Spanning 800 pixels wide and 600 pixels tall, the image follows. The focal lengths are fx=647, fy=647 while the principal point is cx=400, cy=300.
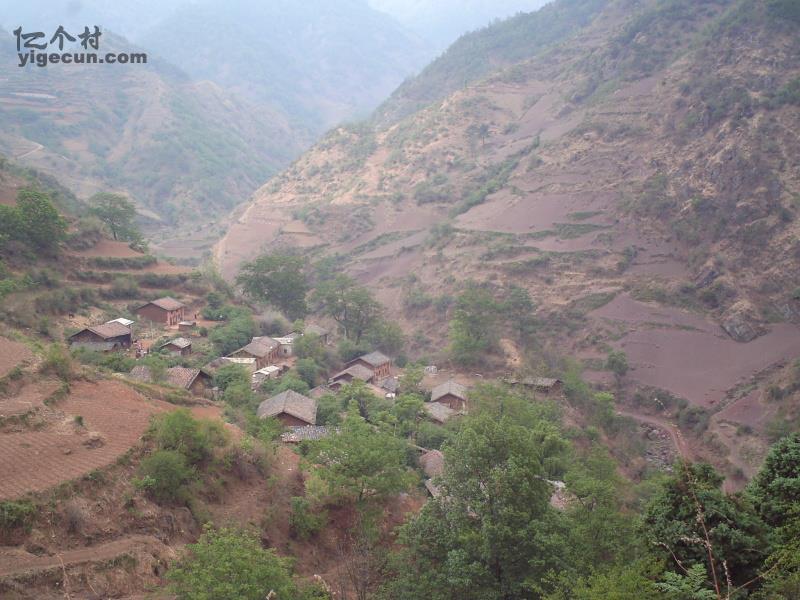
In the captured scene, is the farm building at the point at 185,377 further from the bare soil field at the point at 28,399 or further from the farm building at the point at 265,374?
the bare soil field at the point at 28,399

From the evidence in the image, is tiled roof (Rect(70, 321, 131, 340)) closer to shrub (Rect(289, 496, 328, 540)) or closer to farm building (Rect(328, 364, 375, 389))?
farm building (Rect(328, 364, 375, 389))

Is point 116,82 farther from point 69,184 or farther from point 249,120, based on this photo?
point 69,184

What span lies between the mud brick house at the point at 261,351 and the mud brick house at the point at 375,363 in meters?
4.55

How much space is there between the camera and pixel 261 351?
33062 mm

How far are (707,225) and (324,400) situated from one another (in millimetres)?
30253

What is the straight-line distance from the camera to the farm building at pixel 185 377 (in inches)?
952

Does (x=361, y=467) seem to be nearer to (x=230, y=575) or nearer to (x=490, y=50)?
(x=230, y=575)

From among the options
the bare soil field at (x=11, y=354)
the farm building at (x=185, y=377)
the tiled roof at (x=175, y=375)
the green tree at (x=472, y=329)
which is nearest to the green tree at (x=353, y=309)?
the green tree at (x=472, y=329)

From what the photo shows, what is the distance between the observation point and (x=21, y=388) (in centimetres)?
1580

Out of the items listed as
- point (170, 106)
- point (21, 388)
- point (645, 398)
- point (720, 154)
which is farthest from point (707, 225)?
point (170, 106)

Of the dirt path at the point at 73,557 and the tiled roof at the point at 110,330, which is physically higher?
the dirt path at the point at 73,557

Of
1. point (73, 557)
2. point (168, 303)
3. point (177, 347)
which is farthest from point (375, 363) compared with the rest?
point (73, 557)

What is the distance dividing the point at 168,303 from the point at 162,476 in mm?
23944

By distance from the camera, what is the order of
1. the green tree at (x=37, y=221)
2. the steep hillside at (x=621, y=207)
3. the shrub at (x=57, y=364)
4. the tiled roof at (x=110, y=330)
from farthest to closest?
the steep hillside at (x=621, y=207) → the green tree at (x=37, y=221) → the tiled roof at (x=110, y=330) → the shrub at (x=57, y=364)
